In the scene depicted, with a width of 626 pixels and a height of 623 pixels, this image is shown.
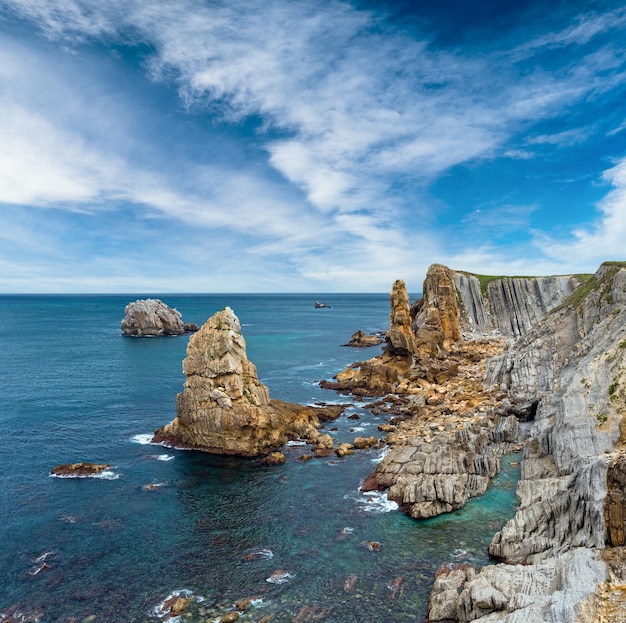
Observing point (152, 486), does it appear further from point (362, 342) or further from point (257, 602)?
point (362, 342)

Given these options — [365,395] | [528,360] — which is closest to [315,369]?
[365,395]

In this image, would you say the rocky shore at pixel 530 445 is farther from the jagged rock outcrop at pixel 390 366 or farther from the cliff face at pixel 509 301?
the cliff face at pixel 509 301

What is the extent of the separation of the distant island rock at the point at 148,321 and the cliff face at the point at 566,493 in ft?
440

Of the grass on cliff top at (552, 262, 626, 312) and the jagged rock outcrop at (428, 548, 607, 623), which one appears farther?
the grass on cliff top at (552, 262, 626, 312)

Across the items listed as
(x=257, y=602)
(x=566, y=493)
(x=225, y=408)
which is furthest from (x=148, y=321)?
(x=566, y=493)

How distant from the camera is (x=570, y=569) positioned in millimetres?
24156

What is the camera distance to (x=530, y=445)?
47.4 meters

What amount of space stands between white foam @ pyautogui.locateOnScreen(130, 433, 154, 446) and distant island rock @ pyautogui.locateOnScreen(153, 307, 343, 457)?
1.22 metres

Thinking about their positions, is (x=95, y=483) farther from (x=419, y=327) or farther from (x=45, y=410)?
(x=419, y=327)

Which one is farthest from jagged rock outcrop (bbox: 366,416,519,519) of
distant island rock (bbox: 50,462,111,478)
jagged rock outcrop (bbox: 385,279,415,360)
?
jagged rock outcrop (bbox: 385,279,415,360)

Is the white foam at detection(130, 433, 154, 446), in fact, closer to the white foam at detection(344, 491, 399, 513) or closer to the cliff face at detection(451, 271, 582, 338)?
the white foam at detection(344, 491, 399, 513)

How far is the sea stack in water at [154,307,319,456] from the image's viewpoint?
2190 inches

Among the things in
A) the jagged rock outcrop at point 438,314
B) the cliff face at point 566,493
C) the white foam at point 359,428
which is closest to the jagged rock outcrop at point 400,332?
the jagged rock outcrop at point 438,314

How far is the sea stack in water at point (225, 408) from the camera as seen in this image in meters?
55.6
